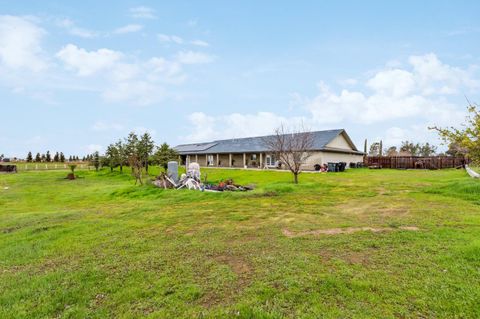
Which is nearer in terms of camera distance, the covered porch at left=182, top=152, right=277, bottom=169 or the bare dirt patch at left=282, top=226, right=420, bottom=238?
the bare dirt patch at left=282, top=226, right=420, bottom=238

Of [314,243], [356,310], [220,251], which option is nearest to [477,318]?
[356,310]

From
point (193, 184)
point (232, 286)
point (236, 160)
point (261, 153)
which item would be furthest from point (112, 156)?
point (232, 286)

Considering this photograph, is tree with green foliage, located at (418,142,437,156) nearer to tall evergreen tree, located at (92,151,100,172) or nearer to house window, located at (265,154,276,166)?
house window, located at (265,154,276,166)

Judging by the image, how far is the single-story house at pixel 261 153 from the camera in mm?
30516

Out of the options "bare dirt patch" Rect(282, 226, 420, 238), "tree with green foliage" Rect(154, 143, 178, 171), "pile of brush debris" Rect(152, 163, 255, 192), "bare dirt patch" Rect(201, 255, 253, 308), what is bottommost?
"bare dirt patch" Rect(201, 255, 253, 308)

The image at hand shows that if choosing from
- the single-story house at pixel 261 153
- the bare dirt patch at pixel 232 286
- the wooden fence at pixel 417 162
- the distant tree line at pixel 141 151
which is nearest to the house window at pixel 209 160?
the single-story house at pixel 261 153

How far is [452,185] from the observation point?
12.4 metres

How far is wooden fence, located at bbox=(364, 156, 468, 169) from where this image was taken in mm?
29688

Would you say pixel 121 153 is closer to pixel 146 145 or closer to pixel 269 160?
pixel 146 145

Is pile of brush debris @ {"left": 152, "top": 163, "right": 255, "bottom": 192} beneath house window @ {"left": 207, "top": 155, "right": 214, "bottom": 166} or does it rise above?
beneath

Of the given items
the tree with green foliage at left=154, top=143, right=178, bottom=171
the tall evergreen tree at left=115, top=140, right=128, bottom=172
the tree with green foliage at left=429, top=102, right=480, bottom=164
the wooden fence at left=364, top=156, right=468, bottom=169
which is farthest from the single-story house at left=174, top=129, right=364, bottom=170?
the tree with green foliage at left=429, top=102, right=480, bottom=164

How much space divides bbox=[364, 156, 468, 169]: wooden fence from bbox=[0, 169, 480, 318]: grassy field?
25117mm

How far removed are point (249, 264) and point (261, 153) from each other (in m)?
31.1

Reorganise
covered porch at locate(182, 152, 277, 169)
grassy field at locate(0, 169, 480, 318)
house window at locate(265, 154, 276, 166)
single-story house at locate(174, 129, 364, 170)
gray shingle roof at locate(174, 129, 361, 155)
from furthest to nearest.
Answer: covered porch at locate(182, 152, 277, 169)
house window at locate(265, 154, 276, 166)
gray shingle roof at locate(174, 129, 361, 155)
single-story house at locate(174, 129, 364, 170)
grassy field at locate(0, 169, 480, 318)
